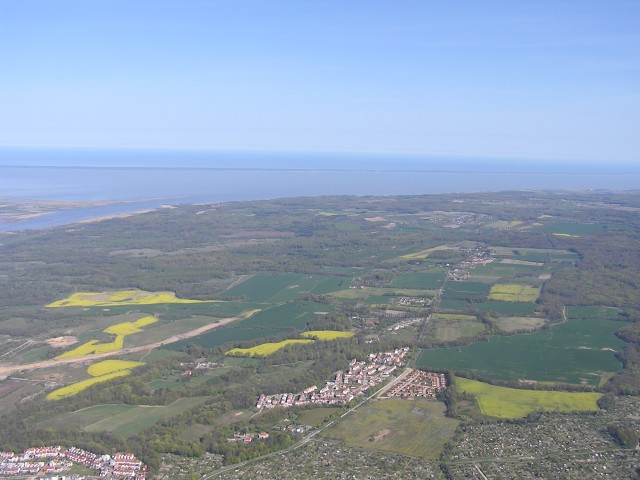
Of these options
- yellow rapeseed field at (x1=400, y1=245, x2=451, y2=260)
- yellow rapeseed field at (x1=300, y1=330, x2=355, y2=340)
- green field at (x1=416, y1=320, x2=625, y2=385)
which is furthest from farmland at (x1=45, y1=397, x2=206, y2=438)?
yellow rapeseed field at (x1=400, y1=245, x2=451, y2=260)

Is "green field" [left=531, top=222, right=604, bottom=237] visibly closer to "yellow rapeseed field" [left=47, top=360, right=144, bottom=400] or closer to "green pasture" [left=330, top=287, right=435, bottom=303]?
"green pasture" [left=330, top=287, right=435, bottom=303]

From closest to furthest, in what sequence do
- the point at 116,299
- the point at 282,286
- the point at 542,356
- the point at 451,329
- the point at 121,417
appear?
the point at 121,417, the point at 542,356, the point at 451,329, the point at 116,299, the point at 282,286

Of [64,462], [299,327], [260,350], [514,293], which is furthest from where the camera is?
[514,293]

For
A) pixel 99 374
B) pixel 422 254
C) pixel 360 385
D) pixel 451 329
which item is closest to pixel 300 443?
pixel 360 385

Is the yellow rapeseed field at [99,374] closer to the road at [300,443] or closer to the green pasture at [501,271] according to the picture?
the road at [300,443]

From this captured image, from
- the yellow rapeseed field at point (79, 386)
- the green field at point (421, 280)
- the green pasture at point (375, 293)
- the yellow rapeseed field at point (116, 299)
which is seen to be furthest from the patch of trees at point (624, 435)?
the yellow rapeseed field at point (116, 299)

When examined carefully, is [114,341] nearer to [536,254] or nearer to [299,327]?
[299,327]
